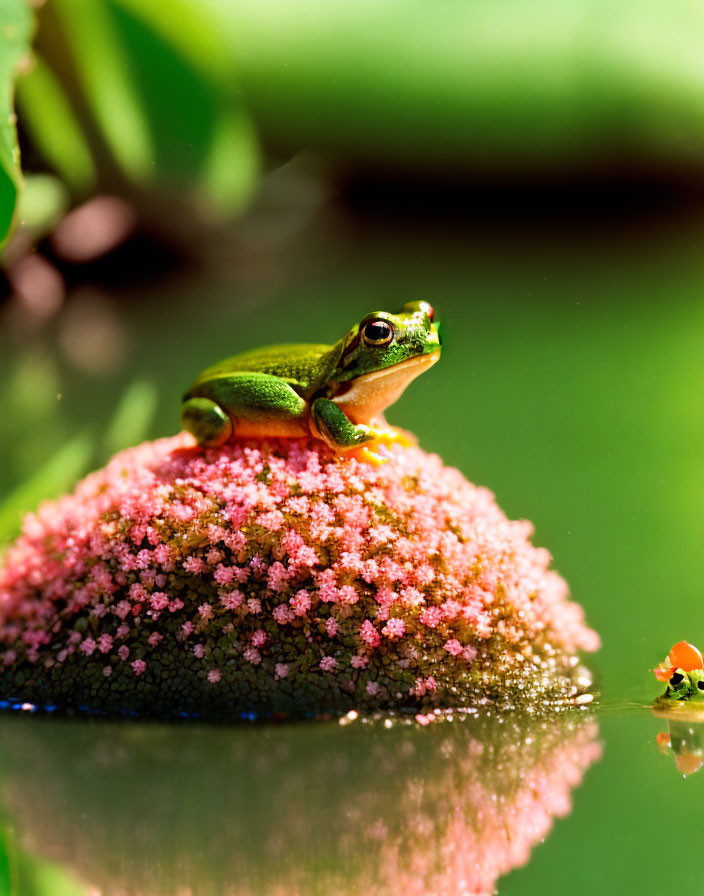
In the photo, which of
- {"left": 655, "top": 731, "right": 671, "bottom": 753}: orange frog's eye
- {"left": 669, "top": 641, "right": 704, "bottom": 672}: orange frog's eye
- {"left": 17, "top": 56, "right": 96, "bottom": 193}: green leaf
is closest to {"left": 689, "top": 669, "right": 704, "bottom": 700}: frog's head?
{"left": 669, "top": 641, "right": 704, "bottom": 672}: orange frog's eye

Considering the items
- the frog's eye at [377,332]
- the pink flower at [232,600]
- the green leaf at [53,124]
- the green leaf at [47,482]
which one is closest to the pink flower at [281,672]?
the pink flower at [232,600]

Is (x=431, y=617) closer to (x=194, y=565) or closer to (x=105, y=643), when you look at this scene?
(x=194, y=565)

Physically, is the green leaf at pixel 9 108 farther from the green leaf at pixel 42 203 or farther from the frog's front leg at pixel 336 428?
the green leaf at pixel 42 203

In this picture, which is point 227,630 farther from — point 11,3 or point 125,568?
point 11,3

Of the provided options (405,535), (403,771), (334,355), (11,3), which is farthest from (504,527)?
(11,3)

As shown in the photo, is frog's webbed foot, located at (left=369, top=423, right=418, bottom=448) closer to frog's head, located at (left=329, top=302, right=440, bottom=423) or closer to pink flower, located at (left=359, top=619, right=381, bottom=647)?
frog's head, located at (left=329, top=302, right=440, bottom=423)
